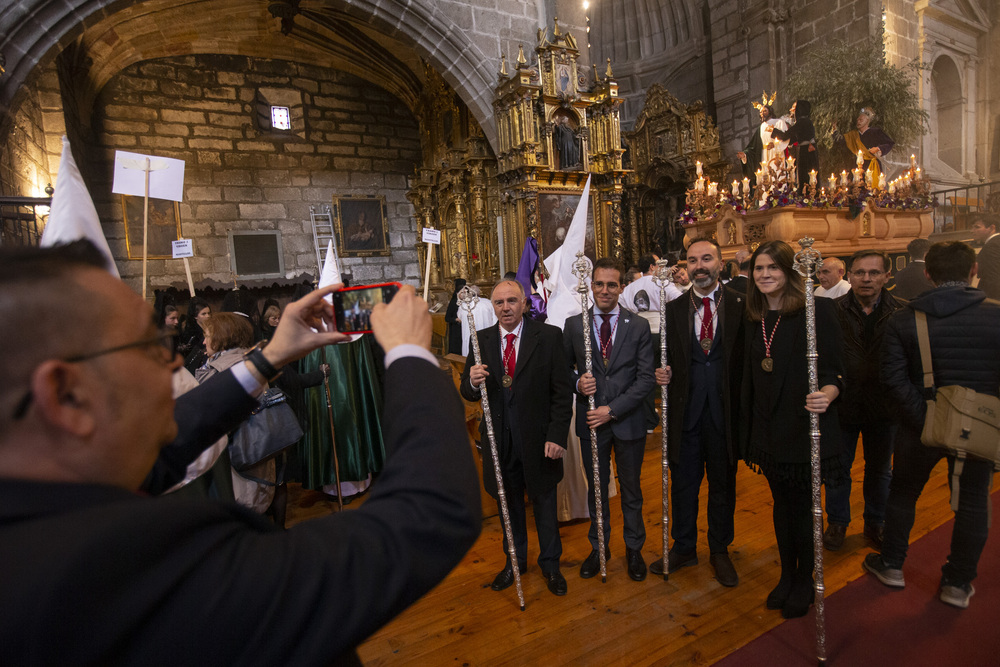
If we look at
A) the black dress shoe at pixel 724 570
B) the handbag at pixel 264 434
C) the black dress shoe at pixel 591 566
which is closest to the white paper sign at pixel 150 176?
the handbag at pixel 264 434

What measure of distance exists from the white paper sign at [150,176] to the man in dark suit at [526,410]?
243cm

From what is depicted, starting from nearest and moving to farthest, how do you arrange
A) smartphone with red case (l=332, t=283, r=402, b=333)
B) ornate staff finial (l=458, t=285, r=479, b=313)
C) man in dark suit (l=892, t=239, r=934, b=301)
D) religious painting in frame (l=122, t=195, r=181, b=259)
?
smartphone with red case (l=332, t=283, r=402, b=333) < ornate staff finial (l=458, t=285, r=479, b=313) < man in dark suit (l=892, t=239, r=934, b=301) < religious painting in frame (l=122, t=195, r=181, b=259)

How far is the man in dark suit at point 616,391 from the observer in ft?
9.41

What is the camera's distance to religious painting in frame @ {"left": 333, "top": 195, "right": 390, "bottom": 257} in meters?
11.7

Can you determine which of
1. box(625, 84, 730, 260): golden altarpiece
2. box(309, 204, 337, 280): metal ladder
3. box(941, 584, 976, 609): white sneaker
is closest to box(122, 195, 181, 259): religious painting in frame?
box(309, 204, 337, 280): metal ladder

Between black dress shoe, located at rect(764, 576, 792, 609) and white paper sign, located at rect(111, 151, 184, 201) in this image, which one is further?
white paper sign, located at rect(111, 151, 184, 201)

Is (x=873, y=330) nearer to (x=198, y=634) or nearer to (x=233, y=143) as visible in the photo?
→ (x=198, y=634)

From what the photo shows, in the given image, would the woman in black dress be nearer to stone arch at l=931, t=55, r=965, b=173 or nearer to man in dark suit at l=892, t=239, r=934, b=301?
man in dark suit at l=892, t=239, r=934, b=301

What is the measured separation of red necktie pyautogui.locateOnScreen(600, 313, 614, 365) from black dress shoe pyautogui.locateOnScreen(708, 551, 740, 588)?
125 cm

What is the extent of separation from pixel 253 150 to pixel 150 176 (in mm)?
8537

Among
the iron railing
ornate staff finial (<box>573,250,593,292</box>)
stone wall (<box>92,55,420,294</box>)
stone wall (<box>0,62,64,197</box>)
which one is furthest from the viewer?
the iron railing

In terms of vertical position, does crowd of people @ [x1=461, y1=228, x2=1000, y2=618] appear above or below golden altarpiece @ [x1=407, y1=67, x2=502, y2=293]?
below

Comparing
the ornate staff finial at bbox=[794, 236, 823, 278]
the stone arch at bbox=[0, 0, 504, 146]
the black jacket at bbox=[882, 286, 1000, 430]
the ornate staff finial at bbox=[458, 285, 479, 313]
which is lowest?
the black jacket at bbox=[882, 286, 1000, 430]

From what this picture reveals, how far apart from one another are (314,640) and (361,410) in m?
3.67
